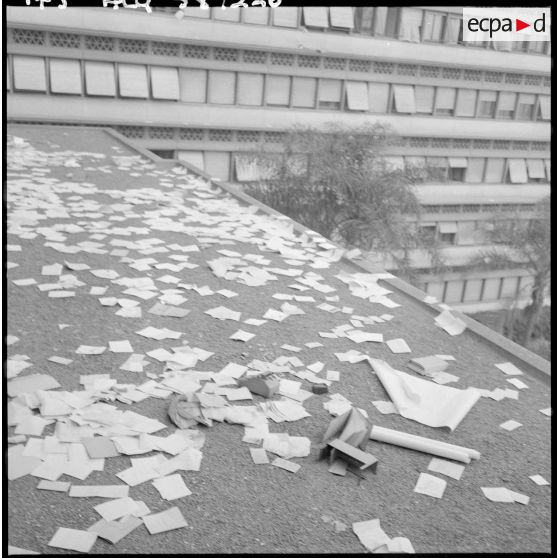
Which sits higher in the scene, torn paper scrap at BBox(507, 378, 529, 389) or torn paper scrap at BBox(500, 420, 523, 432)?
torn paper scrap at BBox(507, 378, 529, 389)

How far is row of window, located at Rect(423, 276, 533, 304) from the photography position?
26625 mm

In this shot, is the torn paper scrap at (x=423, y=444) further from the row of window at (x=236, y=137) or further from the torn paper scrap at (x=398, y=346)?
the row of window at (x=236, y=137)

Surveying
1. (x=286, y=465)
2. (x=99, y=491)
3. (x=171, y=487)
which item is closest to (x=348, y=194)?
(x=286, y=465)

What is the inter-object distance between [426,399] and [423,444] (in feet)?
1.69

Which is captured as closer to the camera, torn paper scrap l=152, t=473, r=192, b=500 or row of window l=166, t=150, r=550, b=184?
torn paper scrap l=152, t=473, r=192, b=500

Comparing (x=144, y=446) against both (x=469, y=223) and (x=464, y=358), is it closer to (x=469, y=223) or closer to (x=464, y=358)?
(x=464, y=358)

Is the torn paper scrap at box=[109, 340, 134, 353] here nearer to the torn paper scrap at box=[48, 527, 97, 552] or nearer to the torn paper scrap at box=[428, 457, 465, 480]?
the torn paper scrap at box=[48, 527, 97, 552]

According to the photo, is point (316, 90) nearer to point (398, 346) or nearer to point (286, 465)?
point (398, 346)

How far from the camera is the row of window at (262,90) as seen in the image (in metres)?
19.6

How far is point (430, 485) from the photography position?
277 centimetres

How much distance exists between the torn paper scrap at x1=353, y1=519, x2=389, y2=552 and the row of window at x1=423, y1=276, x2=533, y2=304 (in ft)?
80.1

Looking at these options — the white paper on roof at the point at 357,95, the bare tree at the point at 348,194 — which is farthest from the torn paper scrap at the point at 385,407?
the white paper on roof at the point at 357,95

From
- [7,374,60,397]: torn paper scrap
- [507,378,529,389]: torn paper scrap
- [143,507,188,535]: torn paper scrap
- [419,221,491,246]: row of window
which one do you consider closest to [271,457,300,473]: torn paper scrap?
[143,507,188,535]: torn paper scrap

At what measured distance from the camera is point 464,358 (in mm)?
4137
